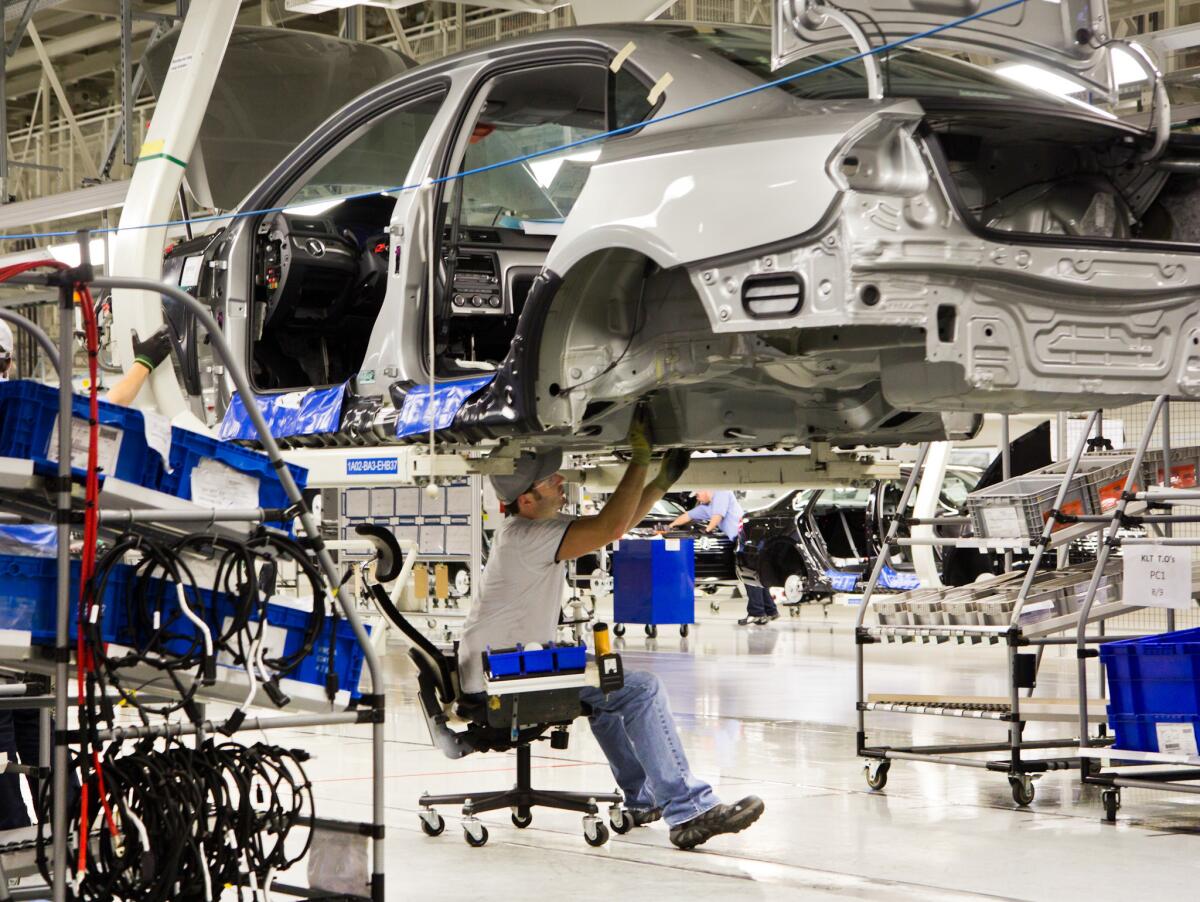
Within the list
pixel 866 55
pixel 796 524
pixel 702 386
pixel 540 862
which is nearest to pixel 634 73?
pixel 866 55

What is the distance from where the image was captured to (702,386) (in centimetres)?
541

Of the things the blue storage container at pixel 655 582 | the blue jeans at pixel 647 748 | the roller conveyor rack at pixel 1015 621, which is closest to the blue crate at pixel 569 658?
the blue jeans at pixel 647 748

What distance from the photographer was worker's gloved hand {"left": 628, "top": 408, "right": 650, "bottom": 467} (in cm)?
548

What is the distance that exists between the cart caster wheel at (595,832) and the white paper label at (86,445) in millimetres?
2384

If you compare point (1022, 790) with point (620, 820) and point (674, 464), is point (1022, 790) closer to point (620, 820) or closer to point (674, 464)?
point (620, 820)

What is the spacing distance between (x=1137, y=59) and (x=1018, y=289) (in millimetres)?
997

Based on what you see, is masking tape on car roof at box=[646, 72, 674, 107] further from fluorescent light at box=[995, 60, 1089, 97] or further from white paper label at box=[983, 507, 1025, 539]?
white paper label at box=[983, 507, 1025, 539]

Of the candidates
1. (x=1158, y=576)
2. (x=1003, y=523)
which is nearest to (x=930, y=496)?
(x=1003, y=523)

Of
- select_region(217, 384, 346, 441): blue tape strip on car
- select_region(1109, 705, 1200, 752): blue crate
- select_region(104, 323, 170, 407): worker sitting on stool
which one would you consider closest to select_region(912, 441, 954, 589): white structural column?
select_region(1109, 705, 1200, 752): blue crate

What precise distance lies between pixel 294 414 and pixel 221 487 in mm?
2370

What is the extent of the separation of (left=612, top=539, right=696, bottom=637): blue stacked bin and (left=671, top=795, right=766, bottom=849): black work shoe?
8193 mm

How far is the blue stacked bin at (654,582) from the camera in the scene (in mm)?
13406

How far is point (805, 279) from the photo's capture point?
397cm

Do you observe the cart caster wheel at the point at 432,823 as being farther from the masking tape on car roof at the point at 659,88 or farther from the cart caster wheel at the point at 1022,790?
the masking tape on car roof at the point at 659,88
